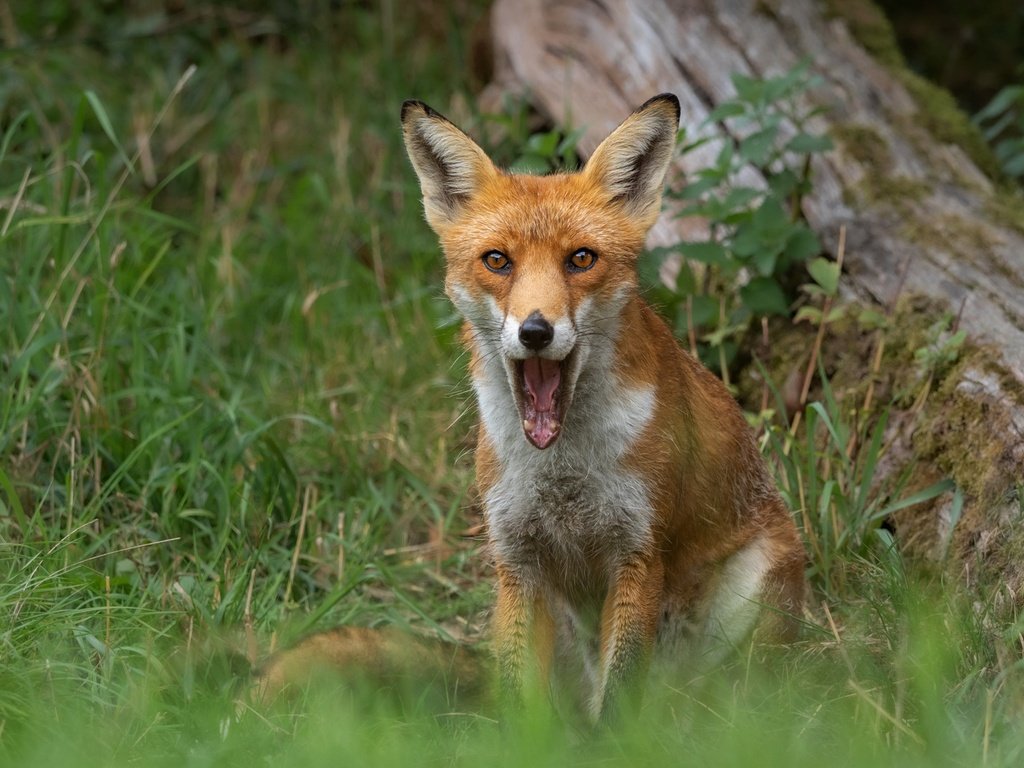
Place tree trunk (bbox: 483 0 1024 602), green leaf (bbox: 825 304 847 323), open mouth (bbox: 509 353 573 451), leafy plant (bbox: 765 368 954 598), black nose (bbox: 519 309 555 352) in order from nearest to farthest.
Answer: black nose (bbox: 519 309 555 352) → open mouth (bbox: 509 353 573 451) → tree trunk (bbox: 483 0 1024 602) → leafy plant (bbox: 765 368 954 598) → green leaf (bbox: 825 304 847 323)

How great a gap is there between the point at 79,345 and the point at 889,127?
160 inches

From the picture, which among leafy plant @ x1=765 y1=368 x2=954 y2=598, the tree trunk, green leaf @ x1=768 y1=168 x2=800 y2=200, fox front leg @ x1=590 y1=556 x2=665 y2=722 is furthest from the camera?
green leaf @ x1=768 y1=168 x2=800 y2=200

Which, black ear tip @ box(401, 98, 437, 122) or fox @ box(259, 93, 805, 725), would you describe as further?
black ear tip @ box(401, 98, 437, 122)

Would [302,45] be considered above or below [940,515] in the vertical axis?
above

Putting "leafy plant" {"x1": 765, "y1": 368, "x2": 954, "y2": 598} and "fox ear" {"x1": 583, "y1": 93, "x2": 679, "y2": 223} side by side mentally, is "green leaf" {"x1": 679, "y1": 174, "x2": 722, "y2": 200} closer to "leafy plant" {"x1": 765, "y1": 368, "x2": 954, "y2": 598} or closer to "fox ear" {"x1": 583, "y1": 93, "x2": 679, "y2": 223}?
"leafy plant" {"x1": 765, "y1": 368, "x2": 954, "y2": 598}

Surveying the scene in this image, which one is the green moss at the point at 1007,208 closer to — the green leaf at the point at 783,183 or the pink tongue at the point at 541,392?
the green leaf at the point at 783,183

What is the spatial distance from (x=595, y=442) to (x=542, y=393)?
29 cm

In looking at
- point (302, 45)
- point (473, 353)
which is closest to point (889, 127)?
point (473, 353)

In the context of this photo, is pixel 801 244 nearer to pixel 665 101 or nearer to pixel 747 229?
pixel 747 229

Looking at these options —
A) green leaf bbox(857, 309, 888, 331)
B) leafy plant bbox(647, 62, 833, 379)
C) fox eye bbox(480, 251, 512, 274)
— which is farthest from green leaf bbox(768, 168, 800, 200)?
fox eye bbox(480, 251, 512, 274)

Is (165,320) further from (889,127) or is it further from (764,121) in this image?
(889,127)

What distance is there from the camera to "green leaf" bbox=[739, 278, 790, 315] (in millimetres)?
5573

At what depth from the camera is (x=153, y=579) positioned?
15.4 ft

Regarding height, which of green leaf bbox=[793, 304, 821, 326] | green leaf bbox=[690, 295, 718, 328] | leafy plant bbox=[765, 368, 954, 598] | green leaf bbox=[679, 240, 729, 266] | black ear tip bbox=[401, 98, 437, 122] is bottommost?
leafy plant bbox=[765, 368, 954, 598]
